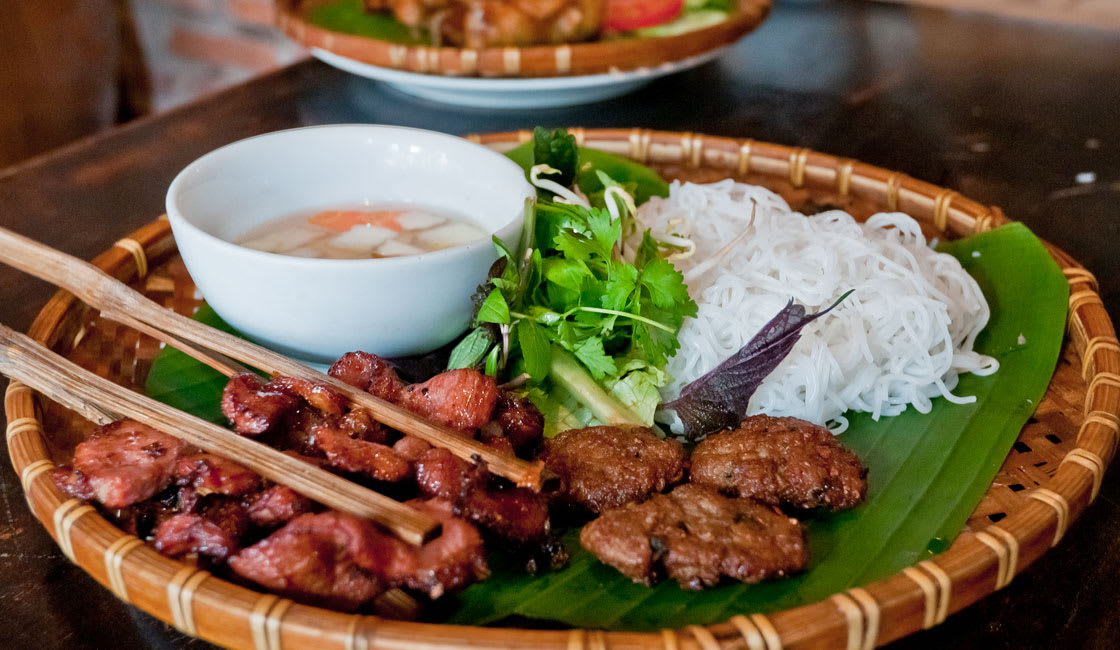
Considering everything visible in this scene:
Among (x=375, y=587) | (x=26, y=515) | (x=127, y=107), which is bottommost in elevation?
(x=127, y=107)

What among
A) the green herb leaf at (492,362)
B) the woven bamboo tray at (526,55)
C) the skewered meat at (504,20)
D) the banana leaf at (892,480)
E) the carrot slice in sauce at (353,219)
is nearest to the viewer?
the banana leaf at (892,480)

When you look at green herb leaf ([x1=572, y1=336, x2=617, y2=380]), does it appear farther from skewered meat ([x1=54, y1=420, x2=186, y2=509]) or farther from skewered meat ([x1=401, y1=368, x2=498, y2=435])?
skewered meat ([x1=54, y1=420, x2=186, y2=509])

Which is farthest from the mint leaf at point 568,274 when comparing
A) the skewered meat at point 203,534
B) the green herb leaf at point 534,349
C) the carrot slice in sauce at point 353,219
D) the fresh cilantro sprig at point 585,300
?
the skewered meat at point 203,534

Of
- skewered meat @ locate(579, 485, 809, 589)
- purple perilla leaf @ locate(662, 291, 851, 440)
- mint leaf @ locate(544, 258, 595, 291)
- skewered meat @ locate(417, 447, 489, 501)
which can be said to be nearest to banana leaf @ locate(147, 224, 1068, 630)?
skewered meat @ locate(579, 485, 809, 589)

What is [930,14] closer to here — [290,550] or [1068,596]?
[1068,596]

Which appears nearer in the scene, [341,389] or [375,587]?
[375,587]

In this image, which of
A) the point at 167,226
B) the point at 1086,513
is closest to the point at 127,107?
the point at 167,226

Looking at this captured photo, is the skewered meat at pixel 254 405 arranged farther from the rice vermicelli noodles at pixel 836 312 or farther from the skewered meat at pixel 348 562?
the rice vermicelli noodles at pixel 836 312
